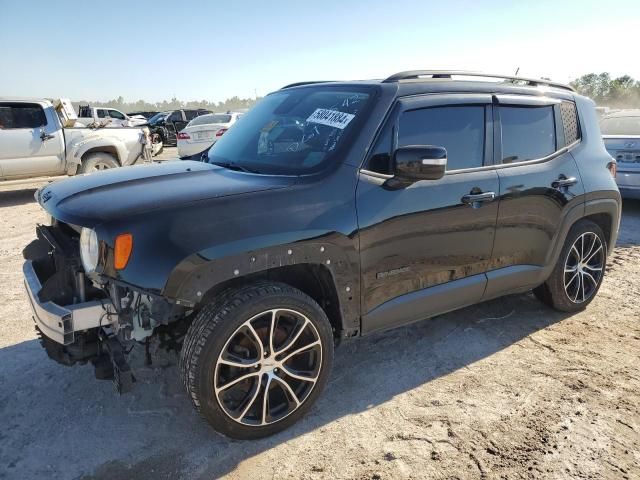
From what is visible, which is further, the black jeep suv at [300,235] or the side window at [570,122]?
the side window at [570,122]

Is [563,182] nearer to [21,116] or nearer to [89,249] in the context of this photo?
[89,249]

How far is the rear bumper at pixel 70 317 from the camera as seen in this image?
2.47 metres

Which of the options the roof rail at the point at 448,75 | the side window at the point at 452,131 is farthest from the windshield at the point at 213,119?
the side window at the point at 452,131

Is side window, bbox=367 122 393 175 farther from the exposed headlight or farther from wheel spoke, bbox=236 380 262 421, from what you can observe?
the exposed headlight

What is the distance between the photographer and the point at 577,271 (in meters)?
4.36

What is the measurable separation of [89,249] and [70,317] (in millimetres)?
345

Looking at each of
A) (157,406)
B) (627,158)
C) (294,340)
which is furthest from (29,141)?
(627,158)

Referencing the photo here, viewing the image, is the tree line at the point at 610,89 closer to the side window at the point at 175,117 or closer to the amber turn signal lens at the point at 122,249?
the side window at the point at 175,117

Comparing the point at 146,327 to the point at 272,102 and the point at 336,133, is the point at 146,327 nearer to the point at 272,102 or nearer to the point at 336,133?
the point at 336,133

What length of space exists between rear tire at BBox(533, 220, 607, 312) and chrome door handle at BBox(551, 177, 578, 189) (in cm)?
44

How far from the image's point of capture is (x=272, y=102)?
3.88 meters

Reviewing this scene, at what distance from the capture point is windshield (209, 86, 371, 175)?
3051 mm

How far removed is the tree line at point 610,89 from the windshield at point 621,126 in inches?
1363

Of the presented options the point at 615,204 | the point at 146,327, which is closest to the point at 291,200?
the point at 146,327
